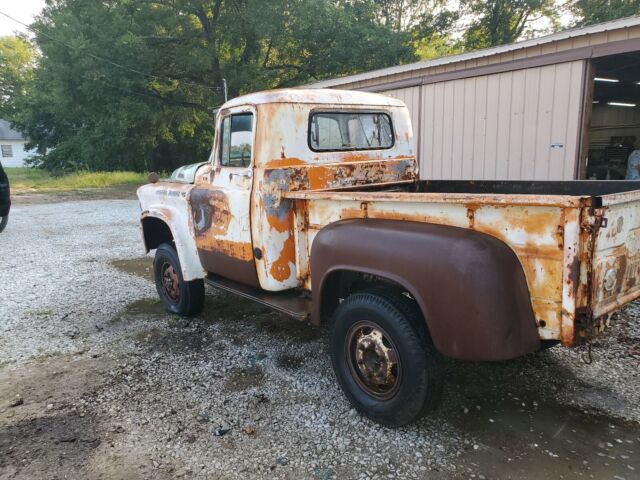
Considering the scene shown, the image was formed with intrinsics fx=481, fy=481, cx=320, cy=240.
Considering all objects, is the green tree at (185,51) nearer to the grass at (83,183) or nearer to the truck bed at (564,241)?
the grass at (83,183)

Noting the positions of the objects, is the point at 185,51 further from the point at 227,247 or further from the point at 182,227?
the point at 227,247

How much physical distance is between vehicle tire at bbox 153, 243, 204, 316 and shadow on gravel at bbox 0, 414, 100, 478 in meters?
1.77

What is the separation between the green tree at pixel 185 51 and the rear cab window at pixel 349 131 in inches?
634

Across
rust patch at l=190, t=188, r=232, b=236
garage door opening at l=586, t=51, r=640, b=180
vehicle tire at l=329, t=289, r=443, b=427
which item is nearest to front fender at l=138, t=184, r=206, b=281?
rust patch at l=190, t=188, r=232, b=236

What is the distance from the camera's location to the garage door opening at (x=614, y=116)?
970cm

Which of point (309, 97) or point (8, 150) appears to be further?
point (8, 150)

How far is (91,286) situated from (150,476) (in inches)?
169

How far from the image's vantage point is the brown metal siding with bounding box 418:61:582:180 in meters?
7.04

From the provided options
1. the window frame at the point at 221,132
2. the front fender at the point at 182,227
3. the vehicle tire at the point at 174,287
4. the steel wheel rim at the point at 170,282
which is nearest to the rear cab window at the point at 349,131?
the window frame at the point at 221,132

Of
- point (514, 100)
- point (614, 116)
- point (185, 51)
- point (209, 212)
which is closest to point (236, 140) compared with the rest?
point (209, 212)

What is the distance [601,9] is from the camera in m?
21.8

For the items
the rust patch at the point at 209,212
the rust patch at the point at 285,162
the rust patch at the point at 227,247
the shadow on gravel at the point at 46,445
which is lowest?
the shadow on gravel at the point at 46,445

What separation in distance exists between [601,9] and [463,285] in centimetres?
2522

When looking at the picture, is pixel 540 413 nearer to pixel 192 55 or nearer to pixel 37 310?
pixel 37 310
